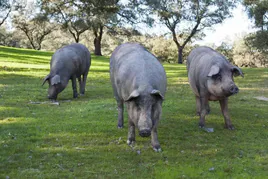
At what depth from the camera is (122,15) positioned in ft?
155

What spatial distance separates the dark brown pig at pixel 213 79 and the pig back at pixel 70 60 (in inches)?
254

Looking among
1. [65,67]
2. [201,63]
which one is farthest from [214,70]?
[65,67]

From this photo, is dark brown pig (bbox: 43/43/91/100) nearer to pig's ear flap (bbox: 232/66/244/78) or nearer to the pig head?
pig's ear flap (bbox: 232/66/244/78)

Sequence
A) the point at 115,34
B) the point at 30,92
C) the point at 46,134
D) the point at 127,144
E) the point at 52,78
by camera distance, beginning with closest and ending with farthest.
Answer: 1. the point at 127,144
2. the point at 46,134
3. the point at 52,78
4. the point at 30,92
5. the point at 115,34

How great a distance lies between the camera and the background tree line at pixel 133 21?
150 ft

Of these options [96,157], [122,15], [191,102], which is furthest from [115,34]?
[96,157]

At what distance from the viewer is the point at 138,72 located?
Result: 827 cm

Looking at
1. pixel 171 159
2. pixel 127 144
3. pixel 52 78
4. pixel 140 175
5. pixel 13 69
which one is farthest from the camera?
pixel 13 69

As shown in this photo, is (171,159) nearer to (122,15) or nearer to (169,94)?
(169,94)

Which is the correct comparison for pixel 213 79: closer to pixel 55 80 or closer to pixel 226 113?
pixel 226 113

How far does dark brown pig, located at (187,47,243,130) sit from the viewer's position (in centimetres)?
1006

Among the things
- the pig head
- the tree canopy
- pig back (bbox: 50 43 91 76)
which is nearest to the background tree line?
the tree canopy

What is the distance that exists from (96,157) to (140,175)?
56.5 inches

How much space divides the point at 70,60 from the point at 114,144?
8308 mm
